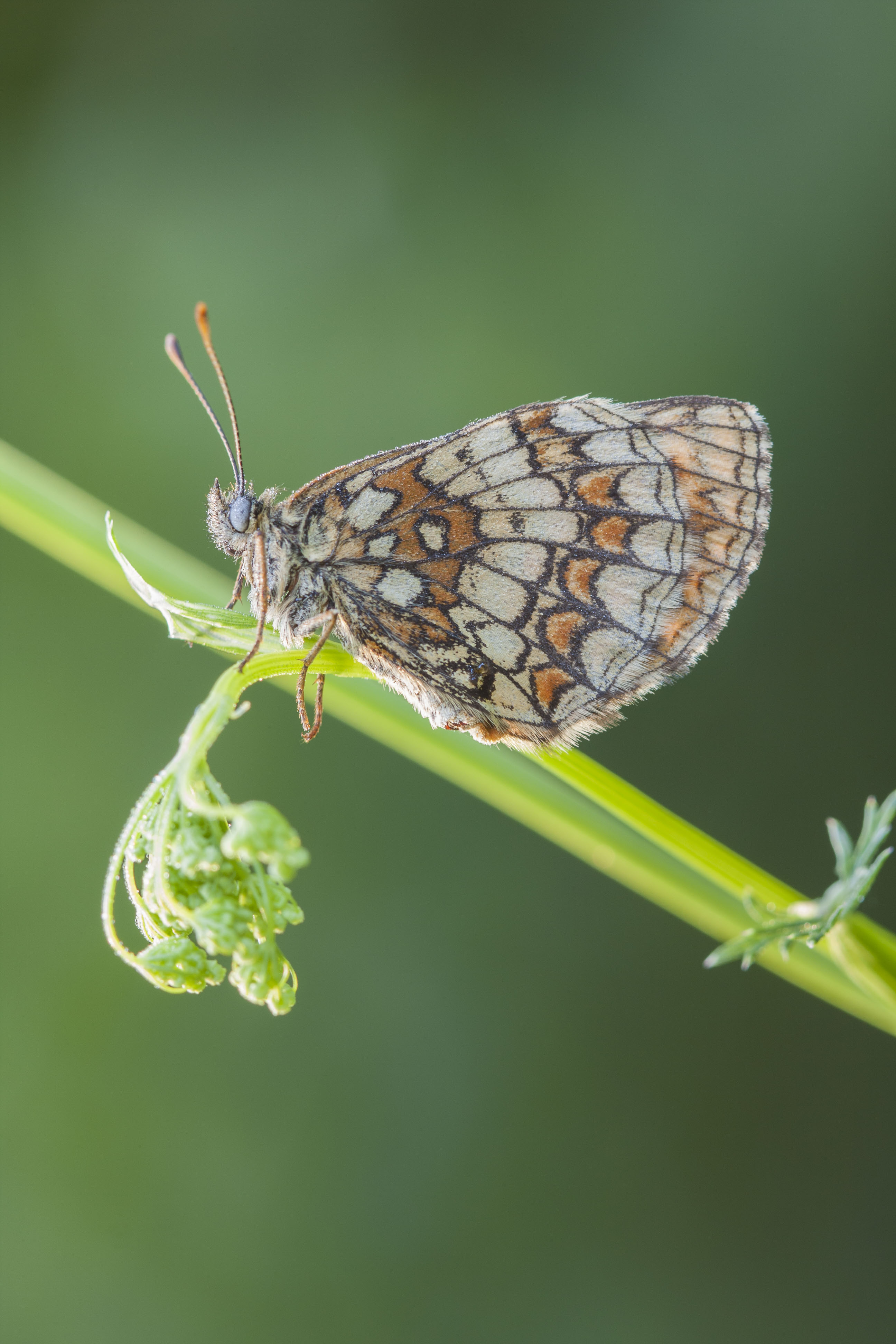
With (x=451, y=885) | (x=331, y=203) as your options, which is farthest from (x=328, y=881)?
(x=331, y=203)

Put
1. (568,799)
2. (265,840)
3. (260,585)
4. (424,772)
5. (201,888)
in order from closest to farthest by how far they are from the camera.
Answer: (265,840)
(201,888)
(568,799)
(260,585)
(424,772)

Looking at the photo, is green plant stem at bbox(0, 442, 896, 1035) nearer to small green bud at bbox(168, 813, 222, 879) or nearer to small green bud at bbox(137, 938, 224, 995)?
small green bud at bbox(168, 813, 222, 879)

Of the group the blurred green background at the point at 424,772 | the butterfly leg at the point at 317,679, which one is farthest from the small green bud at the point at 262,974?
the blurred green background at the point at 424,772

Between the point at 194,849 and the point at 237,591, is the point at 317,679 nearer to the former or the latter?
the point at 237,591

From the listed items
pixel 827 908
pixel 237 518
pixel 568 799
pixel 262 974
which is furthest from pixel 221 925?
pixel 237 518

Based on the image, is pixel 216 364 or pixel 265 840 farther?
pixel 216 364

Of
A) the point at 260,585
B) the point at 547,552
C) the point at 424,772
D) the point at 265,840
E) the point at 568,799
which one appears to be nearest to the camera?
the point at 265,840

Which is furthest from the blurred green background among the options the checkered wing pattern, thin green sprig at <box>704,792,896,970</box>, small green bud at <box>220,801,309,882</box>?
small green bud at <box>220,801,309,882</box>
